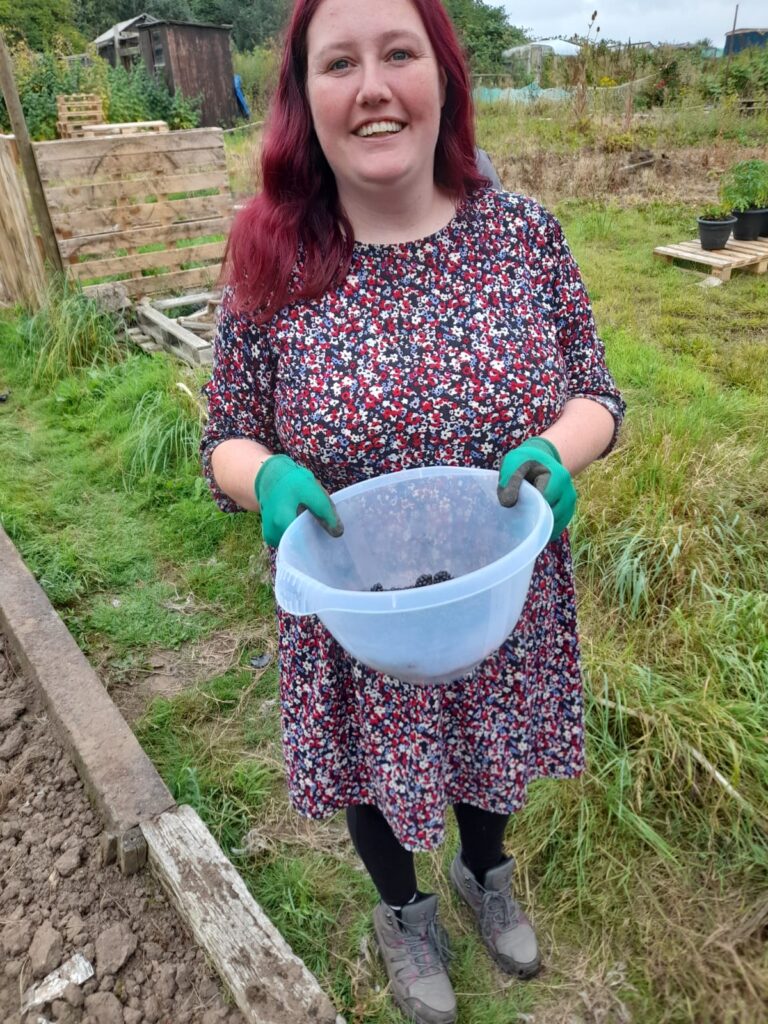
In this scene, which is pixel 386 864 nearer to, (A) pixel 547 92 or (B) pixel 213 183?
(B) pixel 213 183

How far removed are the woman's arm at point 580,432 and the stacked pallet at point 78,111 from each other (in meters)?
11.6

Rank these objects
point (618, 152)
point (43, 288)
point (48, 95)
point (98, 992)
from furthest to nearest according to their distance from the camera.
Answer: point (48, 95)
point (618, 152)
point (43, 288)
point (98, 992)

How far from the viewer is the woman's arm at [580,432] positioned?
50.0 inches

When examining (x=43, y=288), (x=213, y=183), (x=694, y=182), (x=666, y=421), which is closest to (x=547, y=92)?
(x=694, y=182)

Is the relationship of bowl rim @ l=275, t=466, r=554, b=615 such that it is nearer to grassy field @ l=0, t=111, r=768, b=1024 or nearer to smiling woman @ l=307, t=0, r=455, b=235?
smiling woman @ l=307, t=0, r=455, b=235

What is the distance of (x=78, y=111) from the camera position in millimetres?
11562

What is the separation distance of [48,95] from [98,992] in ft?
46.3

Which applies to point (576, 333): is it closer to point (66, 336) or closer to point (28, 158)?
point (66, 336)

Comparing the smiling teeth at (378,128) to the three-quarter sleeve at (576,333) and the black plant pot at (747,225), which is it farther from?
the black plant pot at (747,225)

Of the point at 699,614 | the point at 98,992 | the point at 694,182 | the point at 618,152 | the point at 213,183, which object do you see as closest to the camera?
the point at 98,992

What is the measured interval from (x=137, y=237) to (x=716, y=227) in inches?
179

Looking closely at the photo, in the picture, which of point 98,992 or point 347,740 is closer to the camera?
point 347,740

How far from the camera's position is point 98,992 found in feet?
5.45

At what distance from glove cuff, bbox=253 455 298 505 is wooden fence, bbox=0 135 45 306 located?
4.92 m
